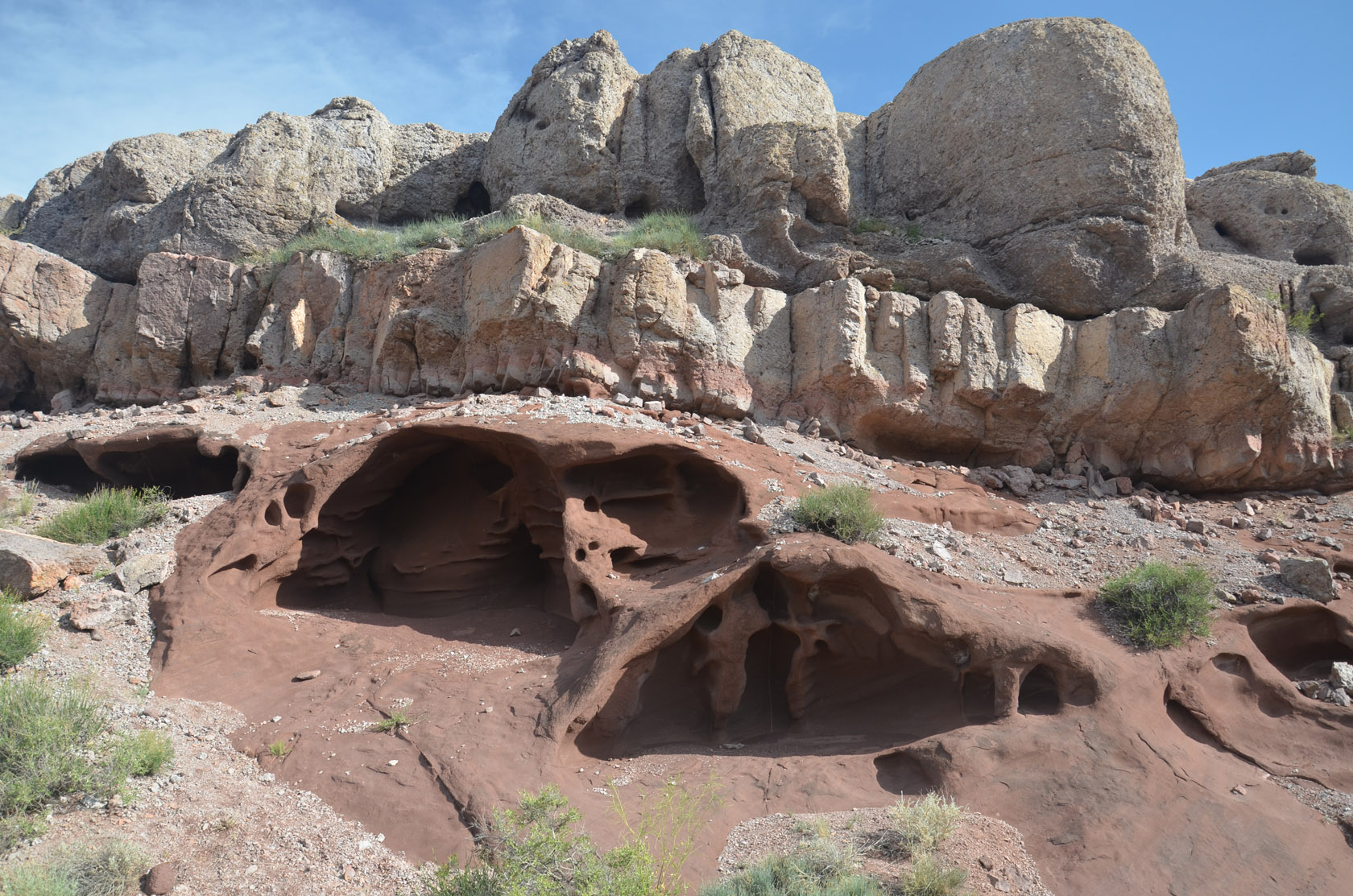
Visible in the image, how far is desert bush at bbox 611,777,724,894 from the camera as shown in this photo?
4457 millimetres

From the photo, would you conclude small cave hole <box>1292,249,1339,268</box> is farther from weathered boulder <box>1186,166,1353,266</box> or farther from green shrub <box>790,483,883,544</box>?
green shrub <box>790,483,883,544</box>

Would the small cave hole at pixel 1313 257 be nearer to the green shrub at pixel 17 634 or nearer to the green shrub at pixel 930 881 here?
the green shrub at pixel 930 881

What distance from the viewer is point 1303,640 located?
23.7 feet

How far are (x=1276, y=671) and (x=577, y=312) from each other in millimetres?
8038

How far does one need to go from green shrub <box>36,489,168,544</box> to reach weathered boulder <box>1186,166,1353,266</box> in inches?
641

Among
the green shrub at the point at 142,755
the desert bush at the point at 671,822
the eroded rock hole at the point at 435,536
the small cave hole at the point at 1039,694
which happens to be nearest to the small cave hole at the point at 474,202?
the eroded rock hole at the point at 435,536

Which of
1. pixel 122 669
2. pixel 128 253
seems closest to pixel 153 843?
pixel 122 669

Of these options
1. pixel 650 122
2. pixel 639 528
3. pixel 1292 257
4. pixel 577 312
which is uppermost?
pixel 650 122

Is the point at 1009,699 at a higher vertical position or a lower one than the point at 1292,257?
lower

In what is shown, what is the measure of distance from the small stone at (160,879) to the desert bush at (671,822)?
2380 millimetres

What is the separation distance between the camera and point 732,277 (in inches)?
405

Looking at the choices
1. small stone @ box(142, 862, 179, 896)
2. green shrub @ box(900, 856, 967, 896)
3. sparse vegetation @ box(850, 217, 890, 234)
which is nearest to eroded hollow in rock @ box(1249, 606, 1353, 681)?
green shrub @ box(900, 856, 967, 896)

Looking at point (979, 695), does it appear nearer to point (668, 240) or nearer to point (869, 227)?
point (668, 240)

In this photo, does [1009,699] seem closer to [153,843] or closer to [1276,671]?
[1276,671]
